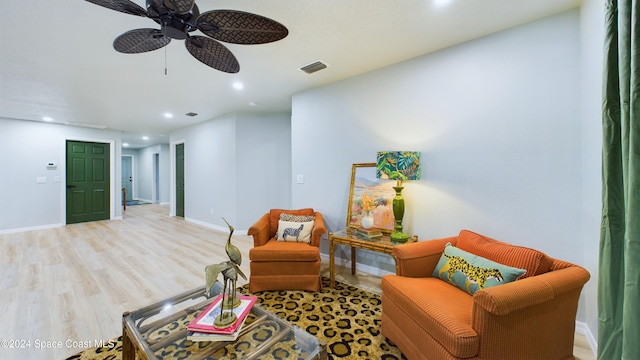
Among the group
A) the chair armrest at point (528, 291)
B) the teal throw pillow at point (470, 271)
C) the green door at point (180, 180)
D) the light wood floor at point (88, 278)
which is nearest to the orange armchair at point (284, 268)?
the light wood floor at point (88, 278)

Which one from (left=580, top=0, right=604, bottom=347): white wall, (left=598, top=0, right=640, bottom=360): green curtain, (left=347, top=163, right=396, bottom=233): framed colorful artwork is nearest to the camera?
(left=598, top=0, right=640, bottom=360): green curtain

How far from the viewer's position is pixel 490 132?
2131mm

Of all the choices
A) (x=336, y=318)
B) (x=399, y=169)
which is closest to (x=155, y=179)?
(x=336, y=318)

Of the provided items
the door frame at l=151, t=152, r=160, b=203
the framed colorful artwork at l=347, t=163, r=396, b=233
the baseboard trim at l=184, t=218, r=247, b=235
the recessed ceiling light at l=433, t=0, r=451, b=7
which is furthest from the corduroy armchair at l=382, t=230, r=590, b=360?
the door frame at l=151, t=152, r=160, b=203

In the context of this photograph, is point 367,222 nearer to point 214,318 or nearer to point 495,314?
point 495,314

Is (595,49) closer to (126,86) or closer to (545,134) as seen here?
(545,134)

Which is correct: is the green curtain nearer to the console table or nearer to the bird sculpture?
the console table

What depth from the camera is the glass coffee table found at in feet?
3.65

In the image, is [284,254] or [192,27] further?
[284,254]

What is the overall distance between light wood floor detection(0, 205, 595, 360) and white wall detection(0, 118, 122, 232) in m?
0.46

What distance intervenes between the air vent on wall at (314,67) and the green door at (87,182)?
632cm

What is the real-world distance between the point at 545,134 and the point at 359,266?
2.19 meters

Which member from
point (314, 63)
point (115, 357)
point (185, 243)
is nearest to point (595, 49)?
point (314, 63)

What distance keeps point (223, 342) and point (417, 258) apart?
137cm
